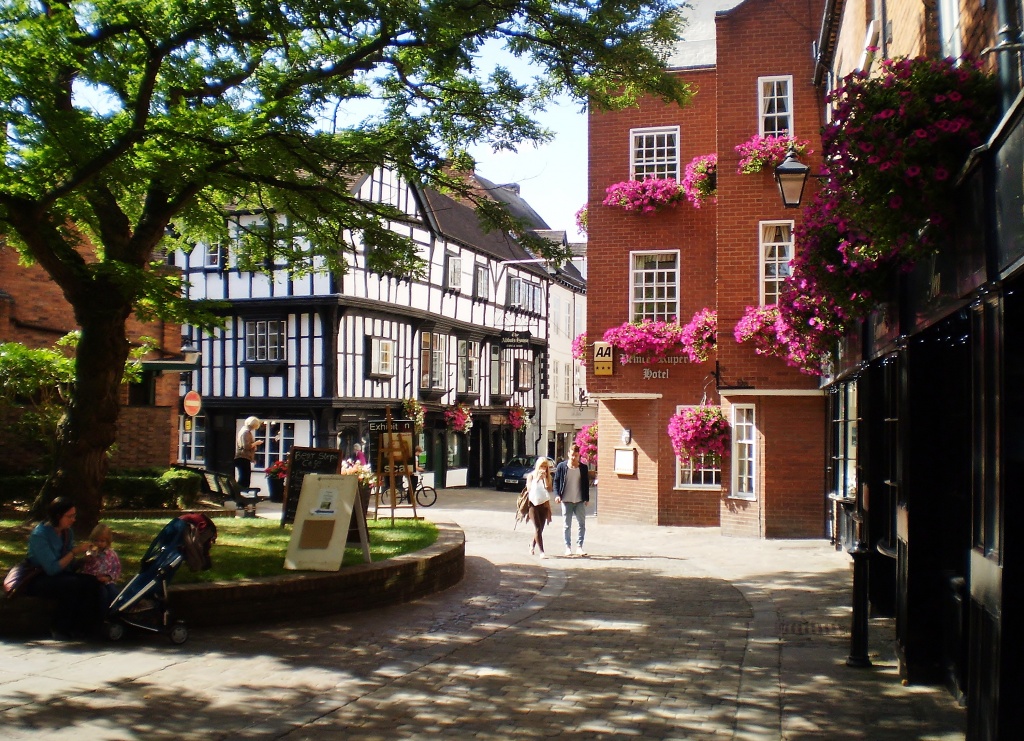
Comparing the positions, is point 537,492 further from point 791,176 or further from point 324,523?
point 791,176

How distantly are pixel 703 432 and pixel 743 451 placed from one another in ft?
2.91

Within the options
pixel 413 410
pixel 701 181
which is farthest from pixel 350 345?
pixel 701 181

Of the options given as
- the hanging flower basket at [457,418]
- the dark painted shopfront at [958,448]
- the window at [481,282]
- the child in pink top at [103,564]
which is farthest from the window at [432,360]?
the child in pink top at [103,564]

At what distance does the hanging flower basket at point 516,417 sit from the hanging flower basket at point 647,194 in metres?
24.5

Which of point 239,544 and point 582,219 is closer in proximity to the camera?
point 239,544

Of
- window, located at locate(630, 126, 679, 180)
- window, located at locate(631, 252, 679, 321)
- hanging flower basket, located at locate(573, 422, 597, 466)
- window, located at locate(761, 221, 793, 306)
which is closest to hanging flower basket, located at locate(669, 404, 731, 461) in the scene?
window, located at locate(761, 221, 793, 306)

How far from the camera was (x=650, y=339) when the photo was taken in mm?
21969

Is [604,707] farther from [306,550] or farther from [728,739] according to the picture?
[306,550]

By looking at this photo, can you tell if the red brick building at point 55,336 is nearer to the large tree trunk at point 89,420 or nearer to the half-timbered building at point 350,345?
the half-timbered building at point 350,345

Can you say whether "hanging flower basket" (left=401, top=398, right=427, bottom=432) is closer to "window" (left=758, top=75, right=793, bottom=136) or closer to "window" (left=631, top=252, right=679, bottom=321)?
"window" (left=631, top=252, right=679, bottom=321)

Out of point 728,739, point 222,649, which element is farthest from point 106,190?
point 728,739

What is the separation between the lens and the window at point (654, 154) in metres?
22.8

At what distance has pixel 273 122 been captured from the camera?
10938 mm

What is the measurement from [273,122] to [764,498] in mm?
12237
